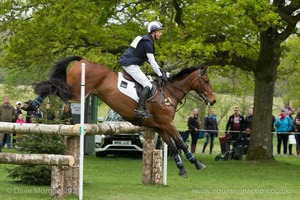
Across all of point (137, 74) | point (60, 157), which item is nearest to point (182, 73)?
point (137, 74)

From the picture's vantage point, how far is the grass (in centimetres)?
1248

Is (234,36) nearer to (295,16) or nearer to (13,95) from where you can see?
(295,16)

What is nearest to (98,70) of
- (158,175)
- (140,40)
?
(140,40)

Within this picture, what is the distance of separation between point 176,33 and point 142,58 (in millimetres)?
9149

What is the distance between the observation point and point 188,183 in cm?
1544

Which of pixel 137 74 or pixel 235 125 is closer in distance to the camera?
pixel 137 74

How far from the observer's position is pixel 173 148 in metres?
12.6

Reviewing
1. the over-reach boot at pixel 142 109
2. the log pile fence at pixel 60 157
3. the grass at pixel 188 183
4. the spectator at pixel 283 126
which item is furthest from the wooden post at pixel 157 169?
the spectator at pixel 283 126

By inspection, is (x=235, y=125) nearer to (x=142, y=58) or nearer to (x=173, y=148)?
(x=173, y=148)

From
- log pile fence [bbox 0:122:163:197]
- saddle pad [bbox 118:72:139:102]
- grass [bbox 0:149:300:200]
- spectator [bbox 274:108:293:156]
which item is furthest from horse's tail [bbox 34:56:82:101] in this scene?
spectator [bbox 274:108:293:156]

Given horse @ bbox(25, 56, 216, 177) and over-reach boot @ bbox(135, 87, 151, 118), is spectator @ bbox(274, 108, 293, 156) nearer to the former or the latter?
horse @ bbox(25, 56, 216, 177)

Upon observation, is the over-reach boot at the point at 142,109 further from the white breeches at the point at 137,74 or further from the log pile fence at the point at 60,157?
the log pile fence at the point at 60,157

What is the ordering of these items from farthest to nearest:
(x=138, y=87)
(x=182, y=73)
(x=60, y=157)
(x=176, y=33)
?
(x=176, y=33) → (x=182, y=73) → (x=138, y=87) → (x=60, y=157)

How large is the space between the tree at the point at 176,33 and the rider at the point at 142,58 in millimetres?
7006
